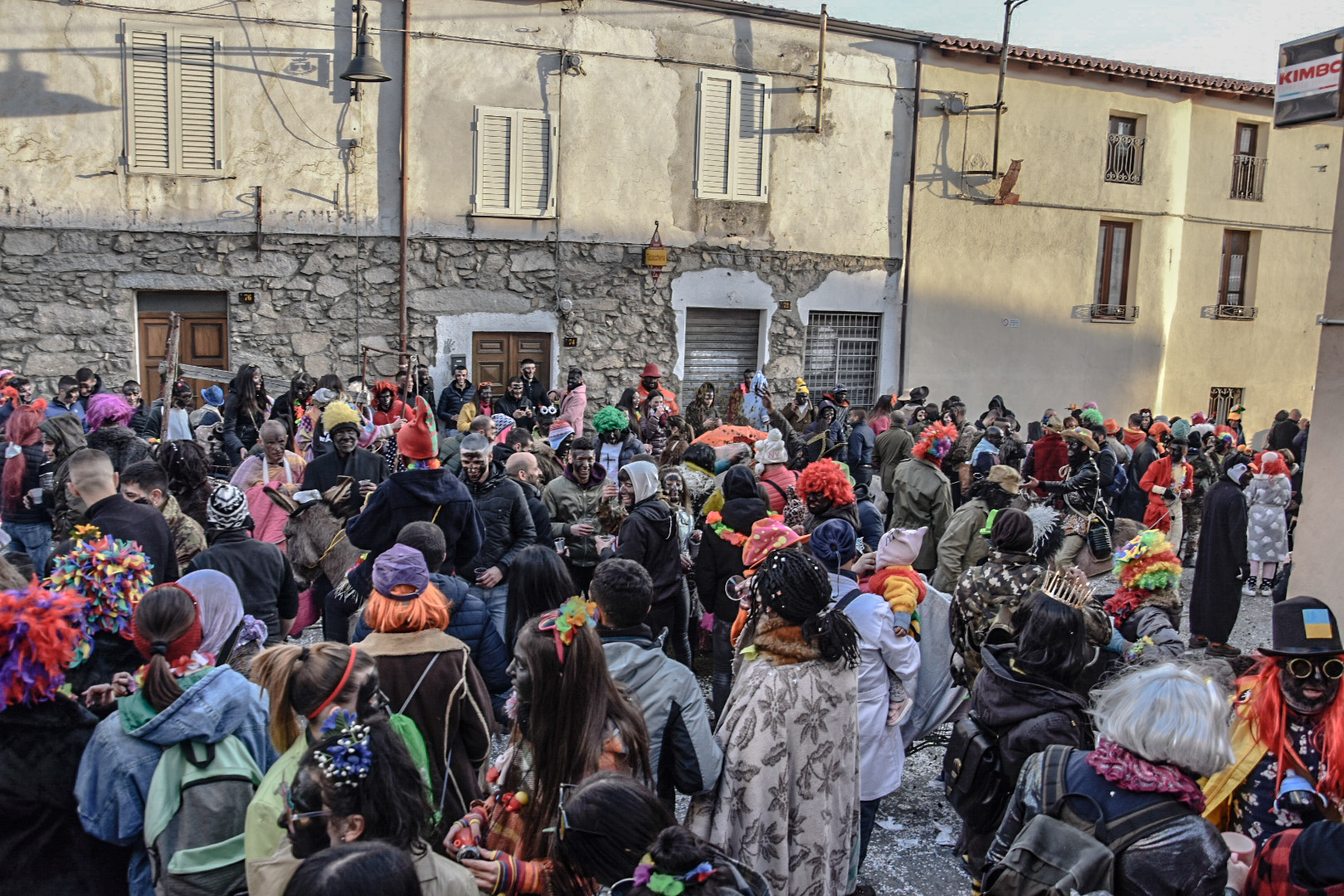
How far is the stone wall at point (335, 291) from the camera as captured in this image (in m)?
12.2

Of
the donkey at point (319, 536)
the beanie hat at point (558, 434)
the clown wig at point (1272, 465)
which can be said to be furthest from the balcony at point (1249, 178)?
the donkey at point (319, 536)

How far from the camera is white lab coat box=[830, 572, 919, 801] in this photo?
418 cm

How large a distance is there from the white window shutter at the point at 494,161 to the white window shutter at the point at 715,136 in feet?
9.54

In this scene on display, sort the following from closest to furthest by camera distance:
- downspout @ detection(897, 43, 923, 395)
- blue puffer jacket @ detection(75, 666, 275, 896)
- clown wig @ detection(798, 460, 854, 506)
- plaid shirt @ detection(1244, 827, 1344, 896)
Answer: plaid shirt @ detection(1244, 827, 1344, 896), blue puffer jacket @ detection(75, 666, 275, 896), clown wig @ detection(798, 460, 854, 506), downspout @ detection(897, 43, 923, 395)

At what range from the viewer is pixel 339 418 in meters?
6.61

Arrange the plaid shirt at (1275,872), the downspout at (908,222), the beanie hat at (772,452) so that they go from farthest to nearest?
the downspout at (908,222) < the beanie hat at (772,452) < the plaid shirt at (1275,872)

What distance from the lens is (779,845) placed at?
3.36 metres

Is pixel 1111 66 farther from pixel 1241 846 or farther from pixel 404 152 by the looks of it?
pixel 1241 846

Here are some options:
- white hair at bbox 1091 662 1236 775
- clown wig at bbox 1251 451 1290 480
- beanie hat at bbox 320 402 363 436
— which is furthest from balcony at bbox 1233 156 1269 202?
white hair at bbox 1091 662 1236 775

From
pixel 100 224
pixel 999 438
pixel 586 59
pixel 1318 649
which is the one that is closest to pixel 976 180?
pixel 586 59

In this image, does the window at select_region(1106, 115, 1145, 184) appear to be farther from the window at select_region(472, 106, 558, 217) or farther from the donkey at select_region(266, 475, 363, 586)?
the donkey at select_region(266, 475, 363, 586)

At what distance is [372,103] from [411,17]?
4.06 feet

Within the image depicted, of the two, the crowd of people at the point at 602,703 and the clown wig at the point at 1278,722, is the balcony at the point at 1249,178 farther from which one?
the clown wig at the point at 1278,722

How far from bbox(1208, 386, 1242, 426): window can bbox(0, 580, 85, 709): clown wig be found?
70.0 feet
